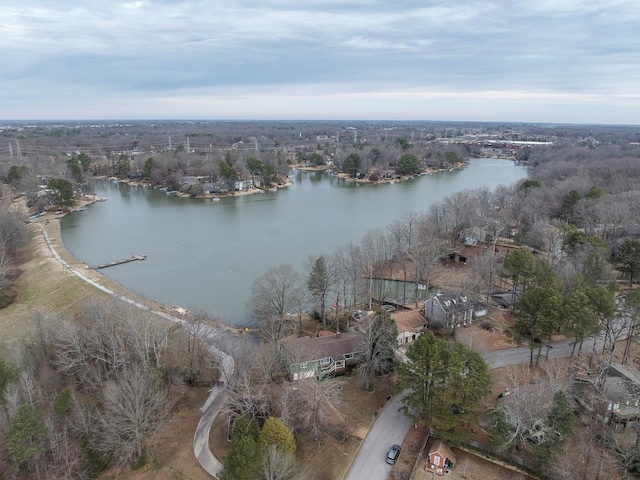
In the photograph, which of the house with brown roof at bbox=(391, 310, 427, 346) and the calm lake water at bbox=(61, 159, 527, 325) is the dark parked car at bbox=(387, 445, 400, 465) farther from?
the calm lake water at bbox=(61, 159, 527, 325)

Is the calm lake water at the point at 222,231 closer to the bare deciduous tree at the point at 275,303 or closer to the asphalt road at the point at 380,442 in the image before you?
the bare deciduous tree at the point at 275,303

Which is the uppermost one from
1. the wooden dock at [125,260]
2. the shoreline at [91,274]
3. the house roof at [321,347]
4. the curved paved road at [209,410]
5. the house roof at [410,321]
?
the house roof at [321,347]


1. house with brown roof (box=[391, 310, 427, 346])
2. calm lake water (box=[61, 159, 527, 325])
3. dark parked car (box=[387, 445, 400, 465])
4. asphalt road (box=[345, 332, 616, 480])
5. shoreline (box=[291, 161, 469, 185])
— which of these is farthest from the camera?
shoreline (box=[291, 161, 469, 185])

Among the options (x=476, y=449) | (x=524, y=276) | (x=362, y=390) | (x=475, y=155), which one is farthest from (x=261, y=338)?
(x=475, y=155)

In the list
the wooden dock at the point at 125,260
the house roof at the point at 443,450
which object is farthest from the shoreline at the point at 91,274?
the house roof at the point at 443,450

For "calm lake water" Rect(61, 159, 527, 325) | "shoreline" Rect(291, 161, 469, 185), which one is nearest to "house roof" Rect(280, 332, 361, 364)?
"calm lake water" Rect(61, 159, 527, 325)

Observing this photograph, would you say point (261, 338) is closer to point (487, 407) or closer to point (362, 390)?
point (362, 390)

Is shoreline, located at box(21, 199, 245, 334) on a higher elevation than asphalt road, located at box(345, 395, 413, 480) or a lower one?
lower
